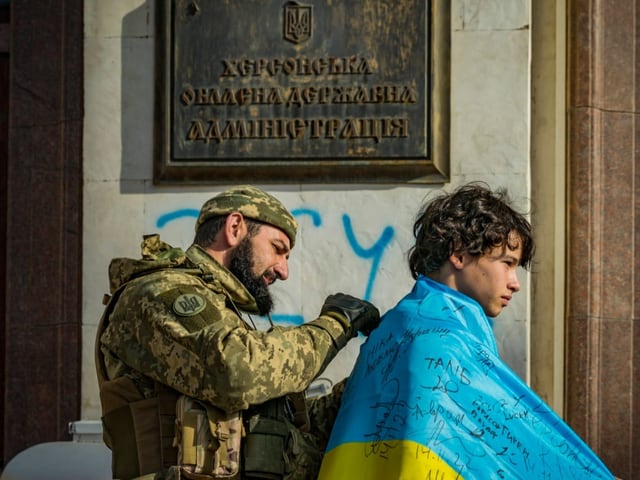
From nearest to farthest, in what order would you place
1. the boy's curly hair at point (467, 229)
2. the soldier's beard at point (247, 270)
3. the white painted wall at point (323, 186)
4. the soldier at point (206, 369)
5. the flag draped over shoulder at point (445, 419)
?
the flag draped over shoulder at point (445, 419) → the soldier at point (206, 369) → the boy's curly hair at point (467, 229) → the soldier's beard at point (247, 270) → the white painted wall at point (323, 186)

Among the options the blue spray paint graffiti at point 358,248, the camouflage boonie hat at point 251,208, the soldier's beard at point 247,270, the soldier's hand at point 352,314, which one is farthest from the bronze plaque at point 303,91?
the soldier's hand at point 352,314

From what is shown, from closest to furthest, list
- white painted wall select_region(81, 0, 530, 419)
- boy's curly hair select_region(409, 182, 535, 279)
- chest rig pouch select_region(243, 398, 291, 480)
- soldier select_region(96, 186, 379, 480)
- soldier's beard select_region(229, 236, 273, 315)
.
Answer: soldier select_region(96, 186, 379, 480), chest rig pouch select_region(243, 398, 291, 480), boy's curly hair select_region(409, 182, 535, 279), soldier's beard select_region(229, 236, 273, 315), white painted wall select_region(81, 0, 530, 419)

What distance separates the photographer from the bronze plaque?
6023 mm

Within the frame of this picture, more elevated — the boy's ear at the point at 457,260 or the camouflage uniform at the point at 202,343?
the boy's ear at the point at 457,260

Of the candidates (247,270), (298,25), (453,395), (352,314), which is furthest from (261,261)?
(298,25)

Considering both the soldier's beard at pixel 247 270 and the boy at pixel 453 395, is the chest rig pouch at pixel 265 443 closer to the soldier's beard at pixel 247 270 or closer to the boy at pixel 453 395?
the boy at pixel 453 395

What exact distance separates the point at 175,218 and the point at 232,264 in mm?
2207

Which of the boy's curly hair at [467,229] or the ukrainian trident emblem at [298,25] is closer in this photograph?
the boy's curly hair at [467,229]

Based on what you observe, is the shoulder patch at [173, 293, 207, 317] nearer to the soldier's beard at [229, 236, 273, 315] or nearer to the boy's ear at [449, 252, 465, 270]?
the soldier's beard at [229, 236, 273, 315]

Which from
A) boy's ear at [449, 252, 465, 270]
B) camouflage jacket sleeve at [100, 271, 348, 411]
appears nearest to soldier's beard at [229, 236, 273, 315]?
camouflage jacket sleeve at [100, 271, 348, 411]

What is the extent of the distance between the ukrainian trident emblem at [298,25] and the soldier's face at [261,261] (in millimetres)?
2187

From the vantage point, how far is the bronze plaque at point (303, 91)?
19.8ft

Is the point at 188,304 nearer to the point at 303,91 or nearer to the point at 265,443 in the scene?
the point at 265,443

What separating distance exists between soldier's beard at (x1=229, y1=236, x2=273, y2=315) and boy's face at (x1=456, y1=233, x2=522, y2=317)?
25.2 inches
